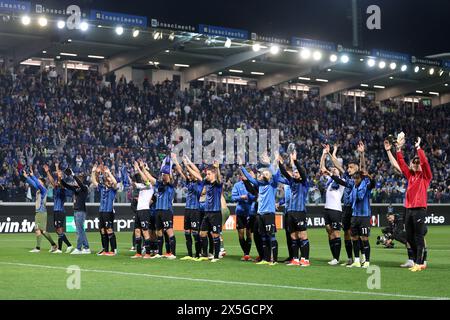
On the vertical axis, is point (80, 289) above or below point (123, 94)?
below

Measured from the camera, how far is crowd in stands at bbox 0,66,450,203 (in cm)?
3956

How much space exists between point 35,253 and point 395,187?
2877 cm

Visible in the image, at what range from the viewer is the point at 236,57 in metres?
49.8

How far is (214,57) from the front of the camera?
167 ft

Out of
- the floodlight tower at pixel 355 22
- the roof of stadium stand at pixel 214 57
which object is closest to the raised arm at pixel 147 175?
the roof of stadium stand at pixel 214 57

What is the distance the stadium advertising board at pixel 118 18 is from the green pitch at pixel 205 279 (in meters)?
18.7

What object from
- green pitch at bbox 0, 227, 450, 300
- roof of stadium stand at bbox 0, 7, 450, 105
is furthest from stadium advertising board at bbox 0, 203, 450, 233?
green pitch at bbox 0, 227, 450, 300

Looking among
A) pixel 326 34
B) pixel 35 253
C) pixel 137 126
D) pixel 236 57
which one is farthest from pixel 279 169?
pixel 326 34

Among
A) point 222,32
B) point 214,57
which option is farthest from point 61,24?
point 214,57

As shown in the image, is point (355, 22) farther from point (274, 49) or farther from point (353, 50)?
point (274, 49)

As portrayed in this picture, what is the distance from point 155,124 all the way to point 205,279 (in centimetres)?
3110

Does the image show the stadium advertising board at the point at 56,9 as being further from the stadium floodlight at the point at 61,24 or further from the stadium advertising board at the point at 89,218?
the stadium advertising board at the point at 89,218

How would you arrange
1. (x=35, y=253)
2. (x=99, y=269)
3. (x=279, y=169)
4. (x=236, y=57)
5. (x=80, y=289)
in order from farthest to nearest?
(x=236, y=57), (x=35, y=253), (x=279, y=169), (x=99, y=269), (x=80, y=289)
